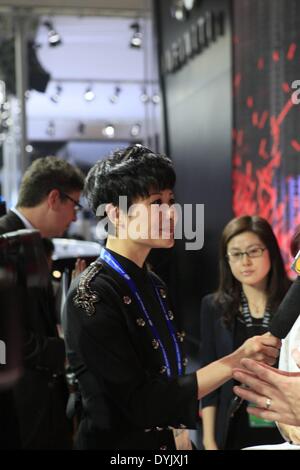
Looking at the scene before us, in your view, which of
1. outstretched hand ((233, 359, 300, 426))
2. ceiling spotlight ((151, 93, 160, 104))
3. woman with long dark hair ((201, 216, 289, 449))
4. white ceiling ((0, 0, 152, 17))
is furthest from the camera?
white ceiling ((0, 0, 152, 17))

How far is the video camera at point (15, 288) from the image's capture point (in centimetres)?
110

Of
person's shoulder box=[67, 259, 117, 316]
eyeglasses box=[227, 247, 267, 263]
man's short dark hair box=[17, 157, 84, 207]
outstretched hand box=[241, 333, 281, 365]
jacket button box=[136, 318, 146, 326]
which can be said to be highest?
man's short dark hair box=[17, 157, 84, 207]

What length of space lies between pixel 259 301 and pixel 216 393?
314mm

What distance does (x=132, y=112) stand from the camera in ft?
32.8

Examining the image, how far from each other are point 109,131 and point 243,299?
845cm

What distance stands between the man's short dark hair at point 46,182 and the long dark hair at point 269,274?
49cm

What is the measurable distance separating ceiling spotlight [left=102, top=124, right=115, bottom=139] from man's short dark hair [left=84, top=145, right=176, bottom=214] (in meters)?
8.87

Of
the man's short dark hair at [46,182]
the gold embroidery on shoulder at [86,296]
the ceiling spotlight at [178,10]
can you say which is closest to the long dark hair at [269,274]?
the man's short dark hair at [46,182]


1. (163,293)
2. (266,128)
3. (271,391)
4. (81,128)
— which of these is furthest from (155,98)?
(81,128)

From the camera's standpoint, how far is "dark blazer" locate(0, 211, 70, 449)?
1206 millimetres

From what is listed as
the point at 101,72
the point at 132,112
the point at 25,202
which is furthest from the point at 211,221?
the point at 132,112

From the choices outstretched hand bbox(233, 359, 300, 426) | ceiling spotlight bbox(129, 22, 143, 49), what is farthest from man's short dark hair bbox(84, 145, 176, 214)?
ceiling spotlight bbox(129, 22, 143, 49)

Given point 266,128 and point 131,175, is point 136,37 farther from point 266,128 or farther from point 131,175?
point 131,175

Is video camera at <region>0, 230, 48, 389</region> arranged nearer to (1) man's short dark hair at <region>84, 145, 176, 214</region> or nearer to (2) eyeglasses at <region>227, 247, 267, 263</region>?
(1) man's short dark hair at <region>84, 145, 176, 214</region>
